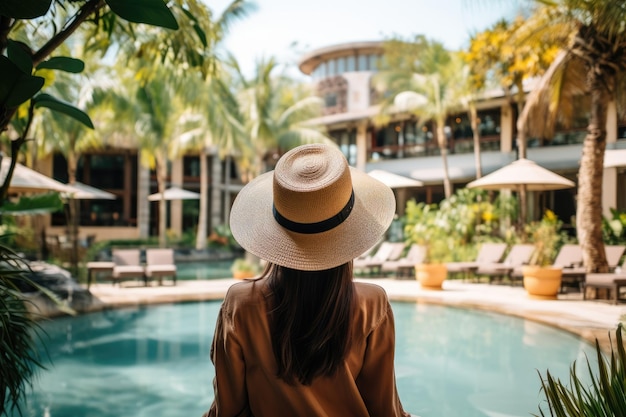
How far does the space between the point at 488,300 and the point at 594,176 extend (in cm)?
308

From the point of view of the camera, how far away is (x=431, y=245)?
12.0 meters

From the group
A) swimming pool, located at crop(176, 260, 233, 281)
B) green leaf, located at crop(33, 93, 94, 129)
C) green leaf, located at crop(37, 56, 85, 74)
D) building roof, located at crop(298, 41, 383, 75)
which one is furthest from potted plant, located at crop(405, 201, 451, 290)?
building roof, located at crop(298, 41, 383, 75)

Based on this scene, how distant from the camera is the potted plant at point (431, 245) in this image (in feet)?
37.2

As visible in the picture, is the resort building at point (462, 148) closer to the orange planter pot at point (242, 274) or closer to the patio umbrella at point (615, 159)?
the patio umbrella at point (615, 159)

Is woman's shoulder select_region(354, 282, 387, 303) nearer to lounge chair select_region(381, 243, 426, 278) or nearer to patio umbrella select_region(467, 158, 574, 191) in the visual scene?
patio umbrella select_region(467, 158, 574, 191)

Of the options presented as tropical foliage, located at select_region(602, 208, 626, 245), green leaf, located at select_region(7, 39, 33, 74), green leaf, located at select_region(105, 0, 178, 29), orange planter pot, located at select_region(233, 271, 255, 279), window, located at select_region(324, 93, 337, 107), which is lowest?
orange planter pot, located at select_region(233, 271, 255, 279)

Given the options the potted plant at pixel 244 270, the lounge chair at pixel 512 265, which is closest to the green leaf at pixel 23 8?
the lounge chair at pixel 512 265

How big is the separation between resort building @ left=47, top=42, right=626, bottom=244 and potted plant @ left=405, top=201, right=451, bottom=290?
437 centimetres

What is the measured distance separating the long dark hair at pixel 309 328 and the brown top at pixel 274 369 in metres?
0.03

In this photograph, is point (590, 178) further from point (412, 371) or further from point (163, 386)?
point (163, 386)

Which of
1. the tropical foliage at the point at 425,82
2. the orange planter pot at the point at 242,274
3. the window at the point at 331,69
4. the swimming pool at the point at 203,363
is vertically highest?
the window at the point at 331,69

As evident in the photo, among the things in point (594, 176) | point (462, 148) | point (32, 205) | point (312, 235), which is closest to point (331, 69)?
point (462, 148)

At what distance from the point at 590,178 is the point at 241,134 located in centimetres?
1120

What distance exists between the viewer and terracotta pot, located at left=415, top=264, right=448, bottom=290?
11281 mm
